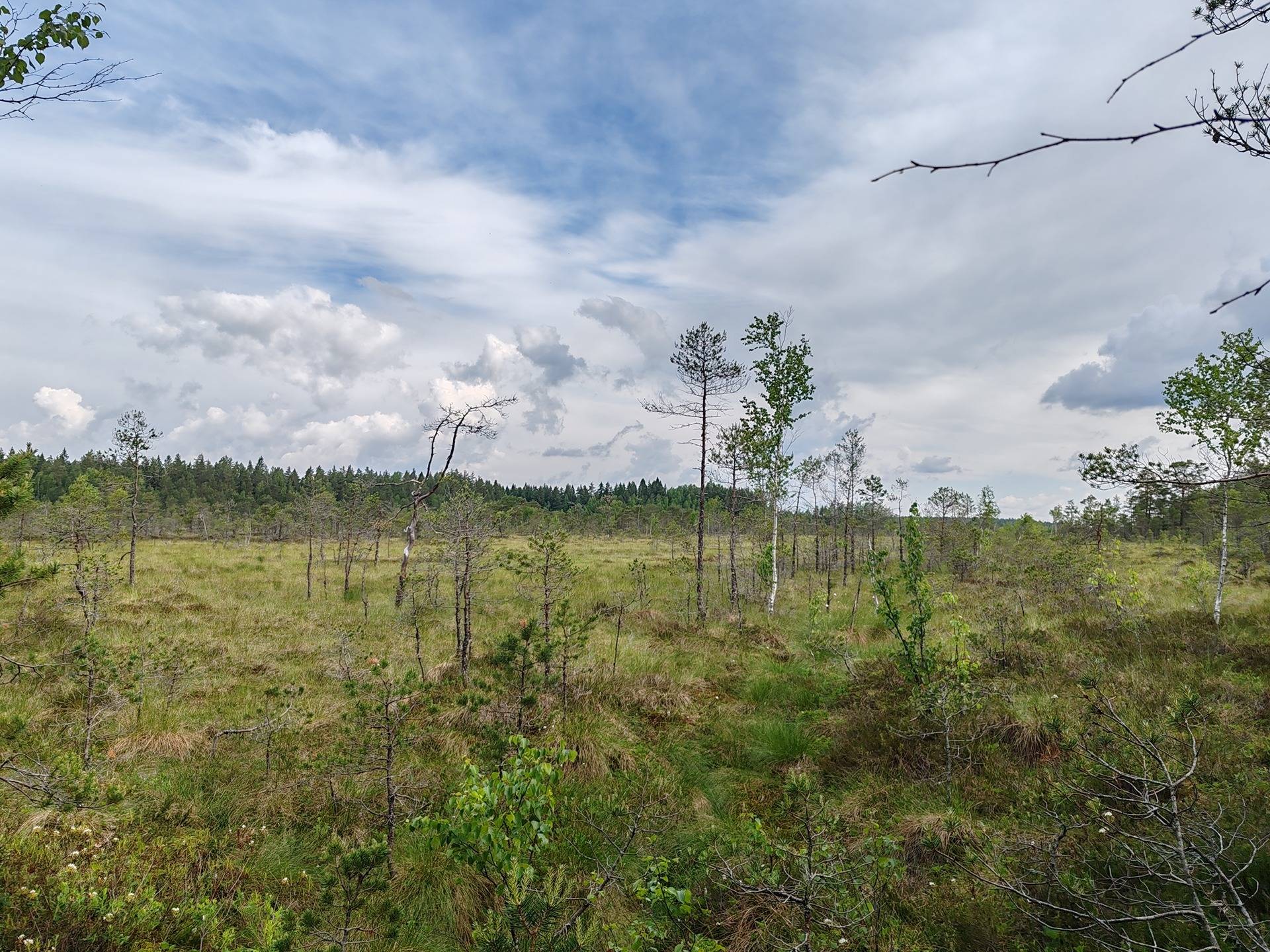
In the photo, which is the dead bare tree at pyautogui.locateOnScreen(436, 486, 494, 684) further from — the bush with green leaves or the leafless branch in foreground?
the leafless branch in foreground

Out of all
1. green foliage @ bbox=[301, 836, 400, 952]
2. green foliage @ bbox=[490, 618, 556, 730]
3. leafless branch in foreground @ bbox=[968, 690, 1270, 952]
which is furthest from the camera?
green foliage @ bbox=[490, 618, 556, 730]

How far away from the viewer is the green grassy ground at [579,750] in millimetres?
4223

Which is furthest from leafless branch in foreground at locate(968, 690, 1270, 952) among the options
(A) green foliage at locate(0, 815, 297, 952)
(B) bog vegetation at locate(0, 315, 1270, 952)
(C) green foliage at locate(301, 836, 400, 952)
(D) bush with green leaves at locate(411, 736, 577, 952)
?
(A) green foliage at locate(0, 815, 297, 952)

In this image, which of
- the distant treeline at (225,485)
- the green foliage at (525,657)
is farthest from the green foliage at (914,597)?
the distant treeline at (225,485)

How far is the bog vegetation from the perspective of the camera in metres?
3.44

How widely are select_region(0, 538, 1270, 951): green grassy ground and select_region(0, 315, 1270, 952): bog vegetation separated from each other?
0.05 meters

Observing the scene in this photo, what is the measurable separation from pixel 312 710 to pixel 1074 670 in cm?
1310

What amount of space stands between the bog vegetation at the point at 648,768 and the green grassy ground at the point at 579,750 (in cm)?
5

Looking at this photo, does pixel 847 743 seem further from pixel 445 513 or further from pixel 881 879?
pixel 445 513

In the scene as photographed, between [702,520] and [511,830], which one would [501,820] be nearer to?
[511,830]

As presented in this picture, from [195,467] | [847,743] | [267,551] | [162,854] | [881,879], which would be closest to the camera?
[881,879]

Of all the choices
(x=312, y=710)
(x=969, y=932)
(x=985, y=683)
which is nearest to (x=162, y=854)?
(x=312, y=710)

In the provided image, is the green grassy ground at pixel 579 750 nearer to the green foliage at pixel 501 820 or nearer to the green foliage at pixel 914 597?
the green foliage at pixel 914 597

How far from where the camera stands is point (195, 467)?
93188 mm
